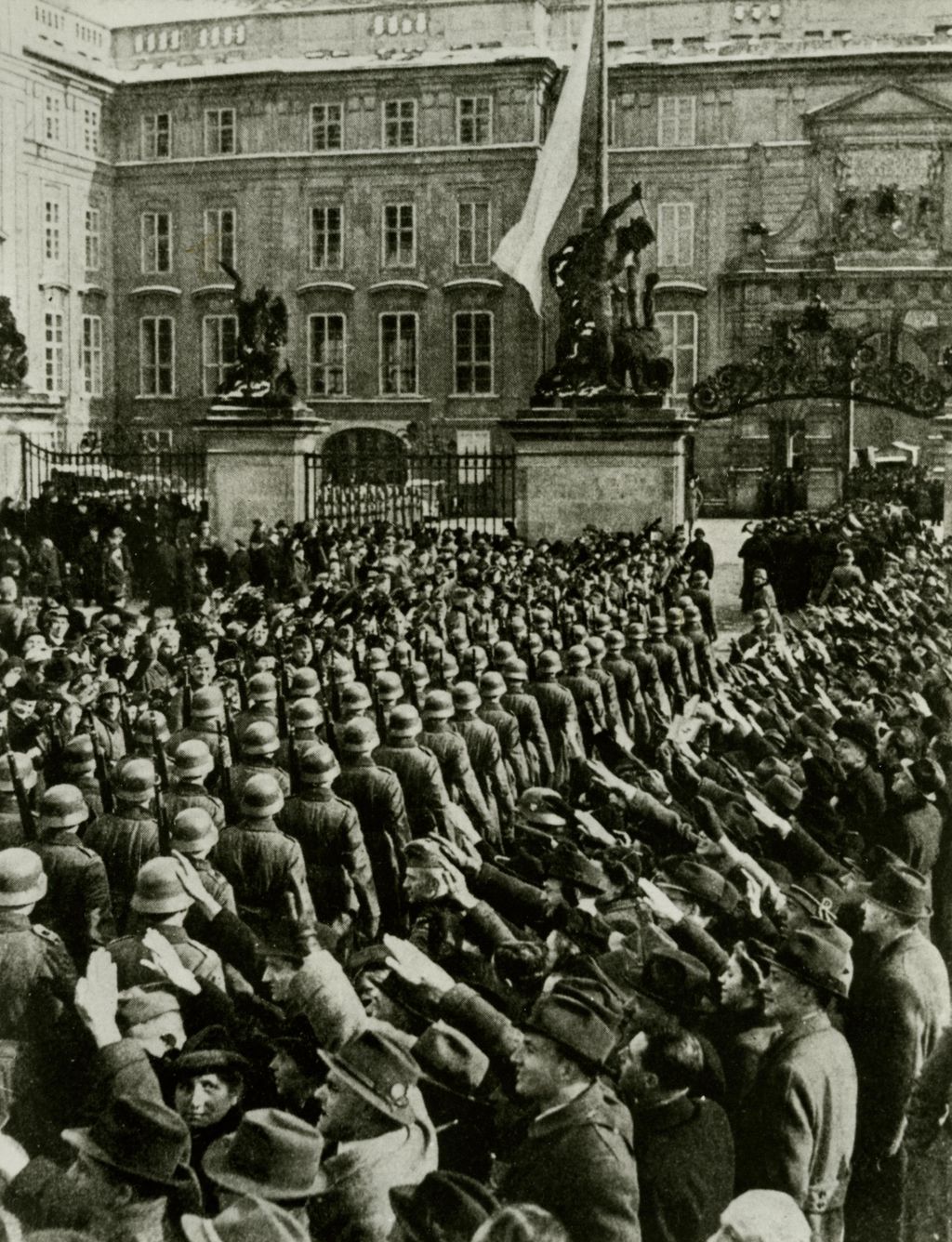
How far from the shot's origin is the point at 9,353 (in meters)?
22.7

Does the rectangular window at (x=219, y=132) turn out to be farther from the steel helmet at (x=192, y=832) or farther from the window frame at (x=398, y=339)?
the steel helmet at (x=192, y=832)

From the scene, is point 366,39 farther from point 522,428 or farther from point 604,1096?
point 604,1096

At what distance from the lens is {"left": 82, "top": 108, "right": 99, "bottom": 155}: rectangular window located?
39.8m

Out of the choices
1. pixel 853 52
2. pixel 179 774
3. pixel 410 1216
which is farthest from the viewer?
pixel 853 52

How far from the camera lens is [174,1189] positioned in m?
3.55

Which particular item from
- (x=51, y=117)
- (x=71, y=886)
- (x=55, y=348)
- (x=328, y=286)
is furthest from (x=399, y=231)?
(x=71, y=886)

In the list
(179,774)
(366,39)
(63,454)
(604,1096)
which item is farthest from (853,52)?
(604,1096)

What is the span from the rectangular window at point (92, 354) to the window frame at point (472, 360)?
990 cm

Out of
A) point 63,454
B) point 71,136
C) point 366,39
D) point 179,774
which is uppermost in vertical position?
point 366,39

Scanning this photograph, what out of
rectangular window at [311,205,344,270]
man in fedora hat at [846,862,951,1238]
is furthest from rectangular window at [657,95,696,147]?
man in fedora hat at [846,862,951,1238]

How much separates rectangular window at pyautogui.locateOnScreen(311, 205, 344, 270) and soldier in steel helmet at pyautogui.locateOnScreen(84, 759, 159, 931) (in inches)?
1366

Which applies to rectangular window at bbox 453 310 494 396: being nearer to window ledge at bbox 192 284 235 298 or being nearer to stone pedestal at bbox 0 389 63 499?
window ledge at bbox 192 284 235 298

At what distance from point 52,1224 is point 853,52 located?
3830cm

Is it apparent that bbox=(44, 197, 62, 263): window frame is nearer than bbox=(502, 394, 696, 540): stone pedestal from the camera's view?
No
